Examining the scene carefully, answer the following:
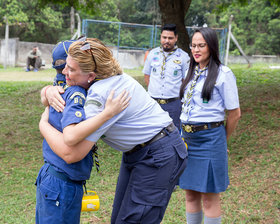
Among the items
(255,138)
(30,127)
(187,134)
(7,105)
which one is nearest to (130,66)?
(7,105)

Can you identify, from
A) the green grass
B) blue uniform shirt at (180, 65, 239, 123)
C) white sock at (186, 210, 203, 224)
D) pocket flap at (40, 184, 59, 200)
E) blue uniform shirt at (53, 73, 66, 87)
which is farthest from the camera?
the green grass

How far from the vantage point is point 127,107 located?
2.18m

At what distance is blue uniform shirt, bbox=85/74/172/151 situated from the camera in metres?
2.11

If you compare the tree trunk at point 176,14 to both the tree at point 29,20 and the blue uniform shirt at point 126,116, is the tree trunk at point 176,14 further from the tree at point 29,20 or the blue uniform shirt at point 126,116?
the tree at point 29,20

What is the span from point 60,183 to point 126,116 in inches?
21.4

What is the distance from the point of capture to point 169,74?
5.45m

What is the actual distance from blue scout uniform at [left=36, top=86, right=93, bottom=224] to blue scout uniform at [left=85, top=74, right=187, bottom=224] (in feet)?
0.57

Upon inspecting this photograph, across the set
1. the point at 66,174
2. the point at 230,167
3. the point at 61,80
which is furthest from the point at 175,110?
the point at 66,174

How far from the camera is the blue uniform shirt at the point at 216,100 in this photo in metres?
3.12

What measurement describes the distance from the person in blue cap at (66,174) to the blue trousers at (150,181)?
28cm

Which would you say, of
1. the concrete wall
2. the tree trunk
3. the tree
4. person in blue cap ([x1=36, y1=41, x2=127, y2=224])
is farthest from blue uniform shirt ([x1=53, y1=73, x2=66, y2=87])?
the tree

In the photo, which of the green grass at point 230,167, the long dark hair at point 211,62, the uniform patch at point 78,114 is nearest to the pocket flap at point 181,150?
the uniform patch at point 78,114

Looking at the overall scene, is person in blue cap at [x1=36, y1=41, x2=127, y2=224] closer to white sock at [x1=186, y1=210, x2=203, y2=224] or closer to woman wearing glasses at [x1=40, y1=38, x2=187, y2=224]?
woman wearing glasses at [x1=40, y1=38, x2=187, y2=224]

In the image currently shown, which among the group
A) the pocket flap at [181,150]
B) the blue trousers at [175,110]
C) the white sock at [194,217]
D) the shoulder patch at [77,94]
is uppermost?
the shoulder patch at [77,94]
